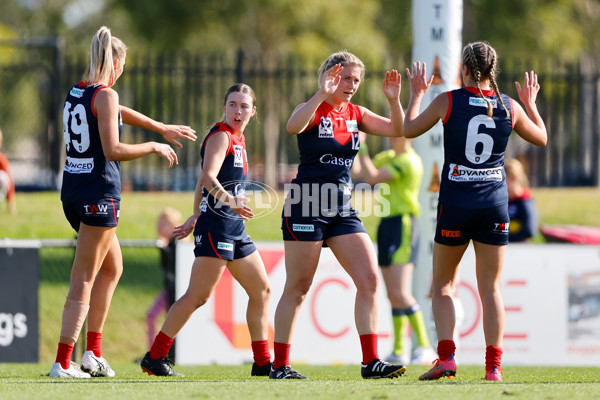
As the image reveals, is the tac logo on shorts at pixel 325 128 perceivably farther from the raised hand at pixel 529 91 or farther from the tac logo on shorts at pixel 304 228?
the raised hand at pixel 529 91

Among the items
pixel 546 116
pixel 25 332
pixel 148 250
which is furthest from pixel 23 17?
pixel 25 332

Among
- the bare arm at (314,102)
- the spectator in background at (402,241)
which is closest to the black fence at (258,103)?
the spectator in background at (402,241)

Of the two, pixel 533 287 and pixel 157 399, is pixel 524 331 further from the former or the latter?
pixel 157 399

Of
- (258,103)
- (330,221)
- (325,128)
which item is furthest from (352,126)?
(258,103)

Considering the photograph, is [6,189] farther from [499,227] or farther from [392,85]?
[499,227]

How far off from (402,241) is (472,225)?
9.68ft

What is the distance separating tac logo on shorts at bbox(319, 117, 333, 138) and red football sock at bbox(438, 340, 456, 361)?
146 cm

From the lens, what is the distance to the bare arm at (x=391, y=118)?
249 inches

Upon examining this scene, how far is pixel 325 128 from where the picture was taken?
242 inches

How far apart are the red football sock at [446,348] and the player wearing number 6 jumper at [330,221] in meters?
0.26

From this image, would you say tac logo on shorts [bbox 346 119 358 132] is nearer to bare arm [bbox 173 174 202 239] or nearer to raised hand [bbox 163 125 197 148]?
raised hand [bbox 163 125 197 148]

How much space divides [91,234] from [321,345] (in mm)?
3959

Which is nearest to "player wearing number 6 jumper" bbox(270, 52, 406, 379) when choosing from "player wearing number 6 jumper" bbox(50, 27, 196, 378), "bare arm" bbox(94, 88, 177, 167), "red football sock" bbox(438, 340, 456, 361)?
"red football sock" bbox(438, 340, 456, 361)

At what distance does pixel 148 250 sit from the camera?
13.7 m
